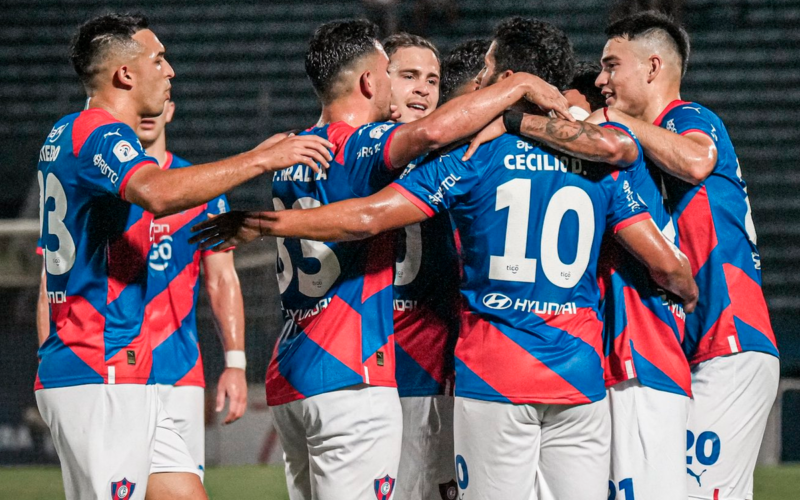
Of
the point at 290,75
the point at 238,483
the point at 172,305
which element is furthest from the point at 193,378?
the point at 290,75

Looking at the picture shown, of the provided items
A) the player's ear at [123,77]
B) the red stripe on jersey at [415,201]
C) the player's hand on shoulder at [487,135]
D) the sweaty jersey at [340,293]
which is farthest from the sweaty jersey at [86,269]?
the player's hand on shoulder at [487,135]

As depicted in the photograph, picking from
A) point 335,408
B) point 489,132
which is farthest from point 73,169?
point 489,132

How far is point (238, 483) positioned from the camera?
8125mm

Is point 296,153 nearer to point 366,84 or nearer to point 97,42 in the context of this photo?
point 366,84

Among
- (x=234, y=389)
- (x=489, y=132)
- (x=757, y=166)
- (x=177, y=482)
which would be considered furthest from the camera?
(x=757, y=166)

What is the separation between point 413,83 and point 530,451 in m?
2.19

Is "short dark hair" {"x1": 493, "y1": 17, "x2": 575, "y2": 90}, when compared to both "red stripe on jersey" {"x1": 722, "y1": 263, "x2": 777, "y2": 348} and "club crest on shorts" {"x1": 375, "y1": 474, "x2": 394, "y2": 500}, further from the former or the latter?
"club crest on shorts" {"x1": 375, "y1": 474, "x2": 394, "y2": 500}

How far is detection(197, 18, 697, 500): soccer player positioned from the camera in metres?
3.19

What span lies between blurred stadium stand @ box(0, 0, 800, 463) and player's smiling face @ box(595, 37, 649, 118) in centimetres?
745

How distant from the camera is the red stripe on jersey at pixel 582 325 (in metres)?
3.23

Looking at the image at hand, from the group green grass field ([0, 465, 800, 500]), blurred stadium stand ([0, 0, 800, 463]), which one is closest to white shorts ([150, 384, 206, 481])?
green grass field ([0, 465, 800, 500])

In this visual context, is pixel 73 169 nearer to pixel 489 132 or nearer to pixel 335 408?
pixel 335 408

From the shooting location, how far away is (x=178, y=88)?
1422 cm

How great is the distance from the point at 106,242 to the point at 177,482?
1305 millimetres
